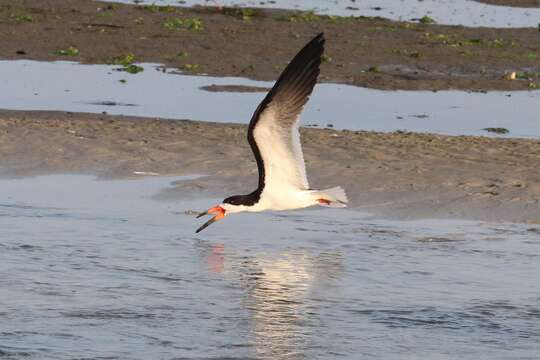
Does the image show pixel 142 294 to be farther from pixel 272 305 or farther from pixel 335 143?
pixel 335 143

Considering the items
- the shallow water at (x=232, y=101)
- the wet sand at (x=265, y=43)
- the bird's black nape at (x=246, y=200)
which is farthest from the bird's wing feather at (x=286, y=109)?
the wet sand at (x=265, y=43)

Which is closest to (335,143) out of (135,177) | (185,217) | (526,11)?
(135,177)

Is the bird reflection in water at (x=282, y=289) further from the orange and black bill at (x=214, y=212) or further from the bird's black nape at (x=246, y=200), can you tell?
the bird's black nape at (x=246, y=200)

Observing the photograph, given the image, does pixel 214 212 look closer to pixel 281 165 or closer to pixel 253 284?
Result: pixel 281 165

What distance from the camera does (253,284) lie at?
11289 millimetres

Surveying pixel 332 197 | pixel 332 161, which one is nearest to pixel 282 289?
pixel 332 197

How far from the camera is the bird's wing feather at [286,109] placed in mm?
12164

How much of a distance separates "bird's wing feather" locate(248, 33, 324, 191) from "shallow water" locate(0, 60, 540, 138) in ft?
24.5

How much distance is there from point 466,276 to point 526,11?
94.1 feet

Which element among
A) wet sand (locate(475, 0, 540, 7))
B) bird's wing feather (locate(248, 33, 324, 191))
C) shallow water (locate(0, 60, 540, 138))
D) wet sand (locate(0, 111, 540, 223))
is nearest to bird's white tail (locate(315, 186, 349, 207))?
bird's wing feather (locate(248, 33, 324, 191))

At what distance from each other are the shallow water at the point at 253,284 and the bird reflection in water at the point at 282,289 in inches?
0.7

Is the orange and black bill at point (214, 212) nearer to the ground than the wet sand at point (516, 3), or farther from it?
farther from it

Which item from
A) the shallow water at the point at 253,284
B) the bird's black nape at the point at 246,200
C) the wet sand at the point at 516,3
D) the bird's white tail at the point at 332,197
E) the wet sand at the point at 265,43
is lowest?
the wet sand at the point at 265,43

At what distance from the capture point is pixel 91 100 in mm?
22047
